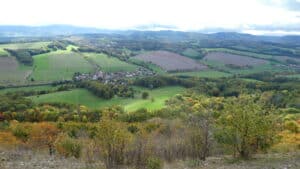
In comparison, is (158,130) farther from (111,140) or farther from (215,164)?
(111,140)

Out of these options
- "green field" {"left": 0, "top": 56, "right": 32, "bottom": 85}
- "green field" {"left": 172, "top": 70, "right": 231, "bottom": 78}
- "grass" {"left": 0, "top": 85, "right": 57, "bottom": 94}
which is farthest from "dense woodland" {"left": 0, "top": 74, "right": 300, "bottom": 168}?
"green field" {"left": 172, "top": 70, "right": 231, "bottom": 78}

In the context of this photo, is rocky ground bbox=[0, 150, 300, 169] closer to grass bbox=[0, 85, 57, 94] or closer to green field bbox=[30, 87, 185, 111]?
green field bbox=[30, 87, 185, 111]

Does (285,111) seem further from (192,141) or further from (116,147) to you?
(116,147)

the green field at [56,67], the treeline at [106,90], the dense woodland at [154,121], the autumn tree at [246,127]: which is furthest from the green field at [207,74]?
the autumn tree at [246,127]

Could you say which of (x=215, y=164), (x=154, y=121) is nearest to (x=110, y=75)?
(x=154, y=121)

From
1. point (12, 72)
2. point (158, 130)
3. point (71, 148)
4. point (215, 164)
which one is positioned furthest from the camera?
point (12, 72)

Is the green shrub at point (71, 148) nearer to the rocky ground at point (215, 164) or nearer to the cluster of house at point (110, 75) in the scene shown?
the rocky ground at point (215, 164)

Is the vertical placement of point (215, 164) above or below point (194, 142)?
above
